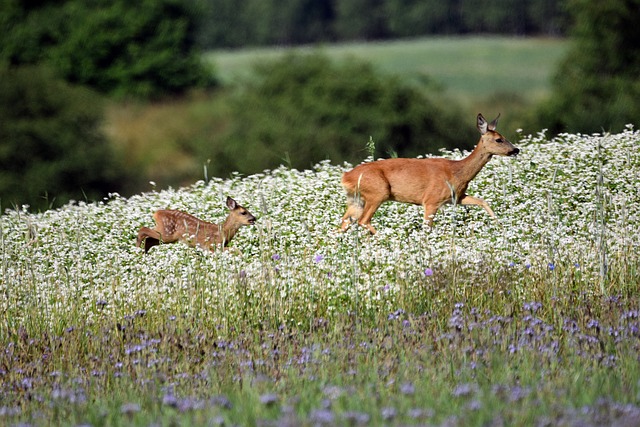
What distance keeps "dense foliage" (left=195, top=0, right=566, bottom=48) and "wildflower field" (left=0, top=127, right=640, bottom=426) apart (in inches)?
3473

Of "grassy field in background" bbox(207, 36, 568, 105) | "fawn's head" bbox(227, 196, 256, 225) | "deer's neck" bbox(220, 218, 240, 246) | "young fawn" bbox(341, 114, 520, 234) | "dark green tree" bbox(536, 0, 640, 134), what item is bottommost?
"grassy field in background" bbox(207, 36, 568, 105)

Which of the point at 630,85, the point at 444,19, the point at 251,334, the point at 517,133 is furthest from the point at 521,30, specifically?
the point at 251,334

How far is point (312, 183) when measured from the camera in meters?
12.3

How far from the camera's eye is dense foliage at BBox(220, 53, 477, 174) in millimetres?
41188

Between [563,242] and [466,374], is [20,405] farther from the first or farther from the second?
[563,242]

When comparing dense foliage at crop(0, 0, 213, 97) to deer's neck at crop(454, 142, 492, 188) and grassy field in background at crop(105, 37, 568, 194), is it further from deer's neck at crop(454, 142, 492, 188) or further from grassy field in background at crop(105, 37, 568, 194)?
deer's neck at crop(454, 142, 492, 188)

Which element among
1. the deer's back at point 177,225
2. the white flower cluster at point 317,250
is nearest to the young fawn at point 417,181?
the white flower cluster at point 317,250

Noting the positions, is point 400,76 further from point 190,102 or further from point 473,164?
point 473,164

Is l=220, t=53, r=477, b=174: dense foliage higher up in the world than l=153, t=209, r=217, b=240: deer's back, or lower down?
lower down

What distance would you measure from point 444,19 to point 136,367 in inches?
3922

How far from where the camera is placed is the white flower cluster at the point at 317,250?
27.9 feet

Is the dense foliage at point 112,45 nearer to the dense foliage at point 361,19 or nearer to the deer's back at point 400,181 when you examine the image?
the dense foliage at point 361,19

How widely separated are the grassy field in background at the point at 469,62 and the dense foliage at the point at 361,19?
11.7m

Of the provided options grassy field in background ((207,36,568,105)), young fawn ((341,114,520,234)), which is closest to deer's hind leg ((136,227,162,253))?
young fawn ((341,114,520,234))
